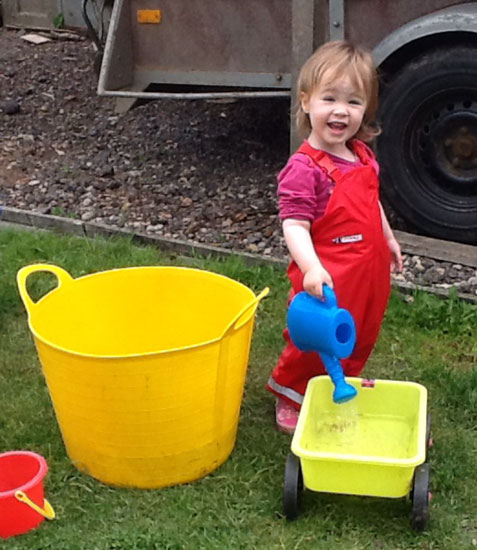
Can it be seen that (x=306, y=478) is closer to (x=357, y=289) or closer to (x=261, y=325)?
(x=357, y=289)

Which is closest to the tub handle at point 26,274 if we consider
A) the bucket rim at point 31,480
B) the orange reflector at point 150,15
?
the bucket rim at point 31,480

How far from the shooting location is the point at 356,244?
2.88 meters

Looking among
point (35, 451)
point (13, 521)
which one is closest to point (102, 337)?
point (35, 451)

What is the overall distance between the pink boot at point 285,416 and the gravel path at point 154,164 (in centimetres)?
125

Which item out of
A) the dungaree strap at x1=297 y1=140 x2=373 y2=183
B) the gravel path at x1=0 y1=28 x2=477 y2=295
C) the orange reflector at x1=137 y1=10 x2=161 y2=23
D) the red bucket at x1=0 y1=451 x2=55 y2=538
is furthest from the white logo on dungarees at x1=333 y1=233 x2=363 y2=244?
the orange reflector at x1=137 y1=10 x2=161 y2=23

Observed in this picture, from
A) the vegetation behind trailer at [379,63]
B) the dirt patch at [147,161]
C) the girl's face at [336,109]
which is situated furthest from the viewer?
the dirt patch at [147,161]

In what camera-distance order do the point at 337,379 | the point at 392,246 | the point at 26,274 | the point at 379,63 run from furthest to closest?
the point at 379,63 → the point at 392,246 → the point at 26,274 → the point at 337,379

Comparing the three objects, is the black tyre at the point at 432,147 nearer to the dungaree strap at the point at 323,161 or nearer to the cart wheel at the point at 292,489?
the dungaree strap at the point at 323,161

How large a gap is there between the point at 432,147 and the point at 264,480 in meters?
2.09

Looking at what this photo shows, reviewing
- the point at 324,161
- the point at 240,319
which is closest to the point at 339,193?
the point at 324,161

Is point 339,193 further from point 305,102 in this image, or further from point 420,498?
point 420,498

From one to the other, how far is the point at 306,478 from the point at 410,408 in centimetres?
47

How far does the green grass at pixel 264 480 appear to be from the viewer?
8.60 feet

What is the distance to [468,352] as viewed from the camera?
3.66 metres
